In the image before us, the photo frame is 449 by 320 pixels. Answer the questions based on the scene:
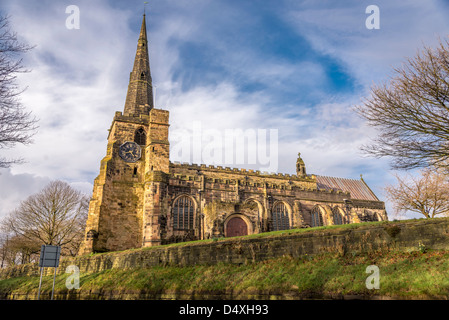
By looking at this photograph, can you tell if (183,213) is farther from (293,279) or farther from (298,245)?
(293,279)

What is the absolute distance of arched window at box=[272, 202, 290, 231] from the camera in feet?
106

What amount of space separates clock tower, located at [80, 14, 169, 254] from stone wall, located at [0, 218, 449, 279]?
Result: 631 cm

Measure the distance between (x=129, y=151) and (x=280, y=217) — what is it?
670 inches

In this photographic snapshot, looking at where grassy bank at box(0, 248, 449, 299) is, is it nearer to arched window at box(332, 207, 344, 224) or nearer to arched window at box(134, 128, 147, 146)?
arched window at box(134, 128, 147, 146)

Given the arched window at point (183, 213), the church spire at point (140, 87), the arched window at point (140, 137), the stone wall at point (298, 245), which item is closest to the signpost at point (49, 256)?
the stone wall at point (298, 245)

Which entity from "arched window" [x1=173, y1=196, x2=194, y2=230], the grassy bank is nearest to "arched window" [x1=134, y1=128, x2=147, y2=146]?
"arched window" [x1=173, y1=196, x2=194, y2=230]

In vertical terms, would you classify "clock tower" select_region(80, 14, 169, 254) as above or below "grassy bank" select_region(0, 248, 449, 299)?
above

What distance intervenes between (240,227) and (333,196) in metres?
15.1

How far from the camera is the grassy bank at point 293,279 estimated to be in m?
10.6

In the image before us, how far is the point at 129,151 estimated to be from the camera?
32500 millimetres
